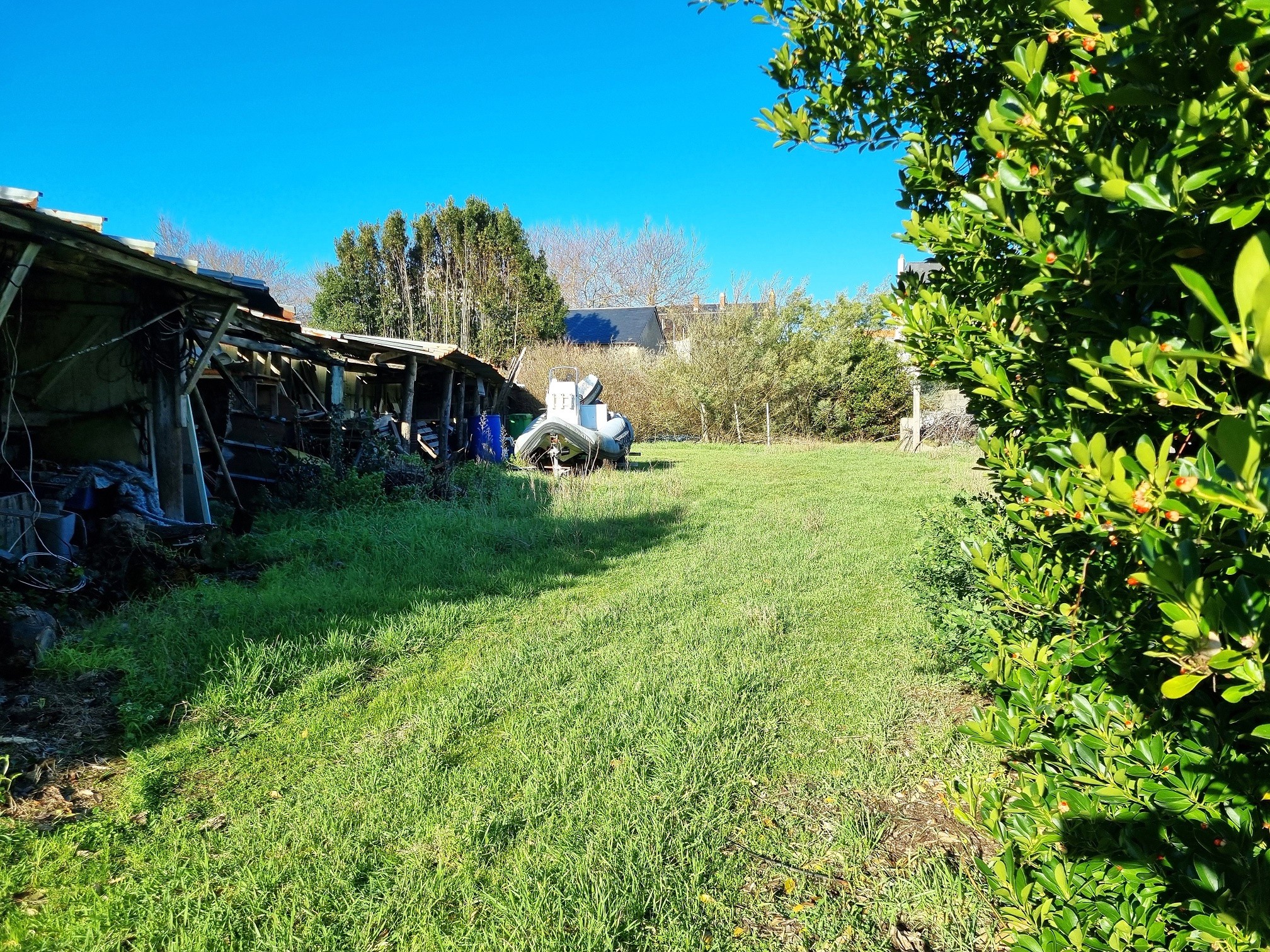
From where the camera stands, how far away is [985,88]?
2.36m

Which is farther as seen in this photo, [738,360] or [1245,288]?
[738,360]

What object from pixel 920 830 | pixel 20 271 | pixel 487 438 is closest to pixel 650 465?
pixel 487 438

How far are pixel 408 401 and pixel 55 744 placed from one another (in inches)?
370

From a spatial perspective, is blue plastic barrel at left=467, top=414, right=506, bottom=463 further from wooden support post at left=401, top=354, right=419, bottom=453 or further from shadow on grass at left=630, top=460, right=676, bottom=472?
shadow on grass at left=630, top=460, right=676, bottom=472

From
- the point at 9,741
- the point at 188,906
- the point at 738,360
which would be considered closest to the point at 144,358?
the point at 9,741

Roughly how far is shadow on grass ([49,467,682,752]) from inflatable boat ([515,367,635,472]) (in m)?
3.80

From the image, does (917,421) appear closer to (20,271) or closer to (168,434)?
(168,434)

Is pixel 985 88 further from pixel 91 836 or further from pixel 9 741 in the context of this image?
pixel 9 741

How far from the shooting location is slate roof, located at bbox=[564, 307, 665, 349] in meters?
34.5

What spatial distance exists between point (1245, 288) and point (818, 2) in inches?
89.2

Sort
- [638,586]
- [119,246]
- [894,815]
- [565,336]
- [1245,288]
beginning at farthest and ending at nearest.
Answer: [565,336], [638,586], [119,246], [894,815], [1245,288]

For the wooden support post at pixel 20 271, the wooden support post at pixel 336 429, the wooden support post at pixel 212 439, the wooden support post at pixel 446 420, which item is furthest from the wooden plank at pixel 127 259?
the wooden support post at pixel 446 420

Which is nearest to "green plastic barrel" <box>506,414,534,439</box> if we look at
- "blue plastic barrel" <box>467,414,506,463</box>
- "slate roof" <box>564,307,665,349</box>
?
"blue plastic barrel" <box>467,414,506,463</box>

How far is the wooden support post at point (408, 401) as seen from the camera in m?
12.0
